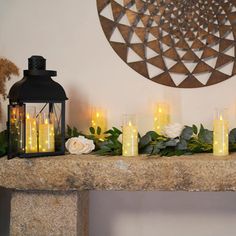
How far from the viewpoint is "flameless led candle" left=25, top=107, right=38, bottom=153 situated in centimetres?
150

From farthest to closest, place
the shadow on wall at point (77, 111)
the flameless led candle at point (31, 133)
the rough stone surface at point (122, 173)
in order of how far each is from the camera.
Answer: the shadow on wall at point (77, 111)
the flameless led candle at point (31, 133)
the rough stone surface at point (122, 173)

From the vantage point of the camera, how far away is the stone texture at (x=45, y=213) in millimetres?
1517

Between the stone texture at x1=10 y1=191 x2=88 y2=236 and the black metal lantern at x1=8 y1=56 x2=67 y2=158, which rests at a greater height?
the black metal lantern at x1=8 y1=56 x2=67 y2=158

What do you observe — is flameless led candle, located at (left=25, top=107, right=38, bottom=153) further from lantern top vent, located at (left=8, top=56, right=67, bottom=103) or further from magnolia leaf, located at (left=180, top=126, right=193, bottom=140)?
magnolia leaf, located at (left=180, top=126, right=193, bottom=140)

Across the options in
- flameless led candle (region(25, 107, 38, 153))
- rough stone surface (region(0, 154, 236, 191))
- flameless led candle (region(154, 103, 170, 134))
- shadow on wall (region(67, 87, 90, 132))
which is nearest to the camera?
rough stone surface (region(0, 154, 236, 191))

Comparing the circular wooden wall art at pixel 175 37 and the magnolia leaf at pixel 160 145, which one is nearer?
the magnolia leaf at pixel 160 145

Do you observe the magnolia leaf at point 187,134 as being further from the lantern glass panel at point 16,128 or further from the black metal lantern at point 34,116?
the lantern glass panel at point 16,128

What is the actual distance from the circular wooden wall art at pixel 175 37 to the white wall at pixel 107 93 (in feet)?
0.17

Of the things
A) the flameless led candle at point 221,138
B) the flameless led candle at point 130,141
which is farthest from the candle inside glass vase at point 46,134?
the flameless led candle at point 221,138

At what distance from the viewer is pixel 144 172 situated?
1405 mm

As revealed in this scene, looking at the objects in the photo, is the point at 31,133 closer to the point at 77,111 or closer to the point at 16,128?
the point at 16,128

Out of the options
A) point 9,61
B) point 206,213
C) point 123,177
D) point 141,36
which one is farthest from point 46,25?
point 206,213

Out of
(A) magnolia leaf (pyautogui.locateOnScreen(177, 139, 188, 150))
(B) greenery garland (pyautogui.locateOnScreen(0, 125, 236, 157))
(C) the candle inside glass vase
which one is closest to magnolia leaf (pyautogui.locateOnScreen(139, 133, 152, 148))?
(B) greenery garland (pyautogui.locateOnScreen(0, 125, 236, 157))

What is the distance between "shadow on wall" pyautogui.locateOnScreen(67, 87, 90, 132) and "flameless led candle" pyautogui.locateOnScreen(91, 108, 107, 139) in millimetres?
49
